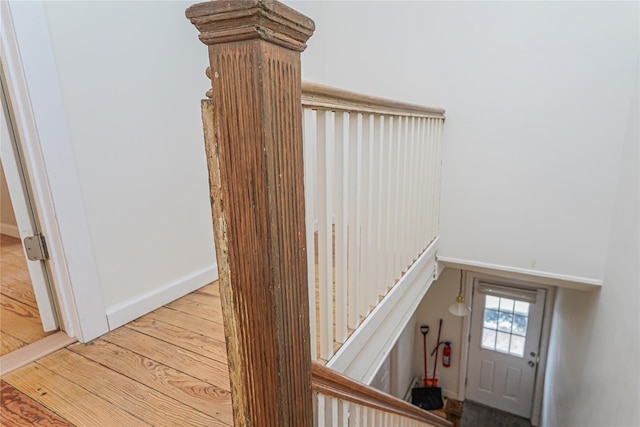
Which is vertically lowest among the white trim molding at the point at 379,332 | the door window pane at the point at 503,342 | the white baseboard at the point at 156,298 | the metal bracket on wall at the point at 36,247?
→ the door window pane at the point at 503,342

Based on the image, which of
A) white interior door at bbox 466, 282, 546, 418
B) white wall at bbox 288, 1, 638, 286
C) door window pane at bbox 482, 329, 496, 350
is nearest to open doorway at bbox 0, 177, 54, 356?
white wall at bbox 288, 1, 638, 286

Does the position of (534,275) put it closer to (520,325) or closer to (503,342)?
(520,325)

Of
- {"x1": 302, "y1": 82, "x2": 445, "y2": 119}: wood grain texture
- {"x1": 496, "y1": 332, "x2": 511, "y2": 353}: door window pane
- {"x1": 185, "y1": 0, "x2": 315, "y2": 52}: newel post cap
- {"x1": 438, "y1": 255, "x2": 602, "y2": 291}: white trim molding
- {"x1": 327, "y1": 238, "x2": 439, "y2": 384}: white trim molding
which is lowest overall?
{"x1": 496, "y1": 332, "x2": 511, "y2": 353}: door window pane

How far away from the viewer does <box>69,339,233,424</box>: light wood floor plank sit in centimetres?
109

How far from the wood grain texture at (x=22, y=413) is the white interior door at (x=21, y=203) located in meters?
0.33

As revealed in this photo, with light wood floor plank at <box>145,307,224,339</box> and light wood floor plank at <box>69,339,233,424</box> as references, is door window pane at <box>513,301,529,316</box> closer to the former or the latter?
light wood floor plank at <box>145,307,224,339</box>

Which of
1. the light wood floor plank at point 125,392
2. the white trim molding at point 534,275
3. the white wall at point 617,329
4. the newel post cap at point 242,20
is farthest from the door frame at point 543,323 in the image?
the newel post cap at point 242,20

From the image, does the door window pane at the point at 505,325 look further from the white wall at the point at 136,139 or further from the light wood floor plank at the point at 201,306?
the white wall at the point at 136,139

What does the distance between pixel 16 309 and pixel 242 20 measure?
1.95m

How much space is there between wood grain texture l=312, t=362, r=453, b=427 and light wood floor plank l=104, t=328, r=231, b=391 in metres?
0.39

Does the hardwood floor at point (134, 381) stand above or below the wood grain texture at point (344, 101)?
below

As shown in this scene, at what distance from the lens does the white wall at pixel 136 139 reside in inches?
50.4

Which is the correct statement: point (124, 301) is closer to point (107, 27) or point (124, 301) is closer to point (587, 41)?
point (107, 27)

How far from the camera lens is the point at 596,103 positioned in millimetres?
2080
